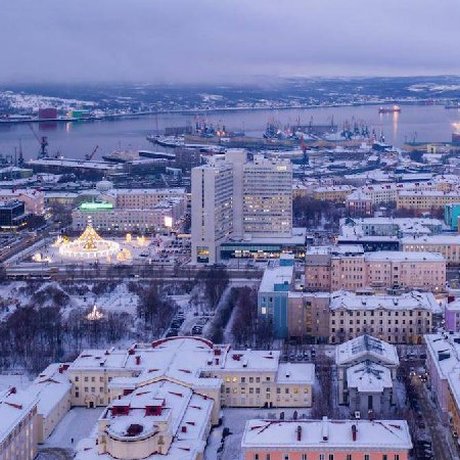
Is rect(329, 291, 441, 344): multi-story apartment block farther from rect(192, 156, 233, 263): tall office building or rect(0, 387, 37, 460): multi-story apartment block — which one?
rect(192, 156, 233, 263): tall office building

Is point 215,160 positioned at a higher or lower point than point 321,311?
higher

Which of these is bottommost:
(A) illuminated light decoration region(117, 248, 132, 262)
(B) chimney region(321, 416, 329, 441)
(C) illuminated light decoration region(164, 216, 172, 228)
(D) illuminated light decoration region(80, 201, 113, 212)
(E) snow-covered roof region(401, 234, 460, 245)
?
(A) illuminated light decoration region(117, 248, 132, 262)

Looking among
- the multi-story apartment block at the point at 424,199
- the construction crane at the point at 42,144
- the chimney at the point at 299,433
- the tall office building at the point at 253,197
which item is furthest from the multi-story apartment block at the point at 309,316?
the construction crane at the point at 42,144

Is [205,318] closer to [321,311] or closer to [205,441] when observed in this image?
[321,311]

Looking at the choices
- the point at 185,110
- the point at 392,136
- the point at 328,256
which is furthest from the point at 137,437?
the point at 185,110

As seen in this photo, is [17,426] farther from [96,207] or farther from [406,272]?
[96,207]

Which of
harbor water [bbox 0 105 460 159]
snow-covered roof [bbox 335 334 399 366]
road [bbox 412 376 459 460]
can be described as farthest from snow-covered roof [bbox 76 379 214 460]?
harbor water [bbox 0 105 460 159]

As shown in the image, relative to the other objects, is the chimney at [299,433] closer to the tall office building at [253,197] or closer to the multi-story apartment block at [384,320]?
the multi-story apartment block at [384,320]
